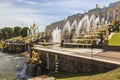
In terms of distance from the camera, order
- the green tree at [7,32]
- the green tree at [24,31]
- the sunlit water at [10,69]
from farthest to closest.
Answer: the green tree at [7,32] → the green tree at [24,31] → the sunlit water at [10,69]

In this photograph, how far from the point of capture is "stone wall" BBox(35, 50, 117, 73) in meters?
18.3

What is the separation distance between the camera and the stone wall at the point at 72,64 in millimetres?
18344

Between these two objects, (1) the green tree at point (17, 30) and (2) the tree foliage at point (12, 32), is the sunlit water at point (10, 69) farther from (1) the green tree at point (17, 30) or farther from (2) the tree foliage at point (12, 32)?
(1) the green tree at point (17, 30)

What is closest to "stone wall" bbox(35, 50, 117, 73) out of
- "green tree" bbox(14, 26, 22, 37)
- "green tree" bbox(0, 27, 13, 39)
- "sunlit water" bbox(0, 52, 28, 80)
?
"sunlit water" bbox(0, 52, 28, 80)

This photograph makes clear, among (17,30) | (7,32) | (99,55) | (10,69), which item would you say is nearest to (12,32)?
(7,32)

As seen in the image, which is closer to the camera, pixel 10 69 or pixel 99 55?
pixel 99 55

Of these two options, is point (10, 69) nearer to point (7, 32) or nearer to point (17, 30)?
point (17, 30)

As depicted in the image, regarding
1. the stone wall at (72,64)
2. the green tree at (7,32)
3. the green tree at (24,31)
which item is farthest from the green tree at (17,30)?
the stone wall at (72,64)

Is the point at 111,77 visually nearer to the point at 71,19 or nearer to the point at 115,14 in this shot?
the point at 115,14

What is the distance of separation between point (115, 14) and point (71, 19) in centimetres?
2810

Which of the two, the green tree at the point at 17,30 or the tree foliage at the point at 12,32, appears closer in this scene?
the tree foliage at the point at 12,32

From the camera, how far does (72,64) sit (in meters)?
22.5

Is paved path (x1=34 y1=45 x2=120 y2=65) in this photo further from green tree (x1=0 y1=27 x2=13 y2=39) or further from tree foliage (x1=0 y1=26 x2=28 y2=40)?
green tree (x1=0 y1=27 x2=13 y2=39)

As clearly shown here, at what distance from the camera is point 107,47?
28828 mm
